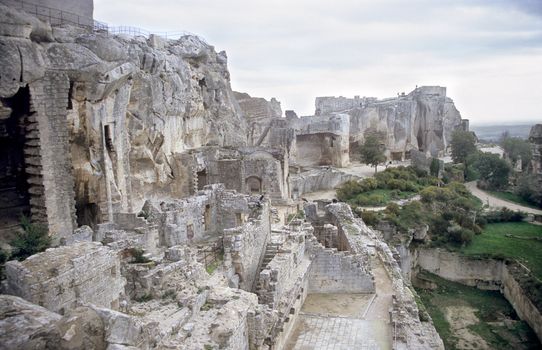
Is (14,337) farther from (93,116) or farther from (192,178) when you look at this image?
(192,178)

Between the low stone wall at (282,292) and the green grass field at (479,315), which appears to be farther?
the green grass field at (479,315)

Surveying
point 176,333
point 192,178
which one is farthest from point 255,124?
point 176,333

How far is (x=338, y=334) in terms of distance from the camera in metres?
11.6

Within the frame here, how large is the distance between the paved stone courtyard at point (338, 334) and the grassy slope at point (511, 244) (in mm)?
11383

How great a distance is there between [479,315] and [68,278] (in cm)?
1658

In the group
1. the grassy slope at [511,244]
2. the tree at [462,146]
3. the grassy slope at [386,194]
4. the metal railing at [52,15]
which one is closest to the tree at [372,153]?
the grassy slope at [386,194]

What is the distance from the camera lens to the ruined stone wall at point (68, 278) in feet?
22.8

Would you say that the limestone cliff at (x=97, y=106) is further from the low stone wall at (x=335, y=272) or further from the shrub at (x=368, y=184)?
the shrub at (x=368, y=184)

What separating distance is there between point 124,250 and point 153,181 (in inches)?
474

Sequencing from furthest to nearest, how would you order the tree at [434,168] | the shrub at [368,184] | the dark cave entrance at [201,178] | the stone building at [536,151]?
the tree at [434,168], the stone building at [536,151], the shrub at [368,184], the dark cave entrance at [201,178]

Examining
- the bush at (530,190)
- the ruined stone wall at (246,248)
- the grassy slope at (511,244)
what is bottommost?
the grassy slope at (511,244)

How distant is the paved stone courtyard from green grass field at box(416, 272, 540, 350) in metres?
6.36

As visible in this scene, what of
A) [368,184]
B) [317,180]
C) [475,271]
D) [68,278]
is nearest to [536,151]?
[368,184]

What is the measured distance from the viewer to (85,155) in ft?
54.6
